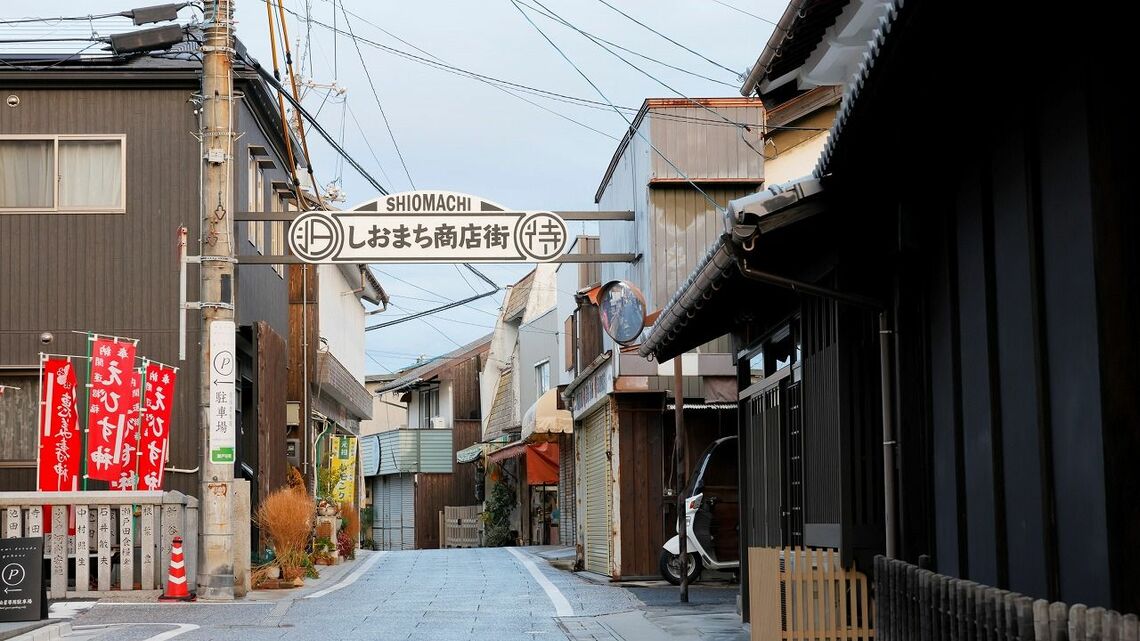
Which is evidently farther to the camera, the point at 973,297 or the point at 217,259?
the point at 217,259

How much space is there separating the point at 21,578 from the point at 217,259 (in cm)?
617

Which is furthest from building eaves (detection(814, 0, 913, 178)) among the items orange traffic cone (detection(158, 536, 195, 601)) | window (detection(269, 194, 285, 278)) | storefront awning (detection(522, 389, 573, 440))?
storefront awning (detection(522, 389, 573, 440))

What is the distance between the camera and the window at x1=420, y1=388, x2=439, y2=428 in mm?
54591

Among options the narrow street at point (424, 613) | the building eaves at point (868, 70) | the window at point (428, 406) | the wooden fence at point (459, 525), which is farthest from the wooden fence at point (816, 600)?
the window at point (428, 406)

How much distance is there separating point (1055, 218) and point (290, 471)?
21016 millimetres

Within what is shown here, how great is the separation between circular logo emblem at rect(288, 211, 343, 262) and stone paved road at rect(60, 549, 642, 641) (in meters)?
4.71

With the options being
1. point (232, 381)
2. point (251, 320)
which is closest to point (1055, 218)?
point (232, 381)

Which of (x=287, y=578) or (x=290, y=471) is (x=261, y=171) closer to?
(x=290, y=471)

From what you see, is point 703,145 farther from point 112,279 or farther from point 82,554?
point 82,554

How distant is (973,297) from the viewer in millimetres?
7398

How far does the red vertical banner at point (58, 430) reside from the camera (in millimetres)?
18312

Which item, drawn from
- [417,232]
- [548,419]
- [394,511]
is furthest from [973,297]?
[394,511]

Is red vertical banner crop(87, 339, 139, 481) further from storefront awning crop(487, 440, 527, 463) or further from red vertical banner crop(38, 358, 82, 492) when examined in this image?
storefront awning crop(487, 440, 527, 463)

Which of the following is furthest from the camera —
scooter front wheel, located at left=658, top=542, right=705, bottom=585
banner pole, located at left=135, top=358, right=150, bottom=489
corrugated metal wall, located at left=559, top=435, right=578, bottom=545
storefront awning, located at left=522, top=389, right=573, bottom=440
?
corrugated metal wall, located at left=559, top=435, right=578, bottom=545
